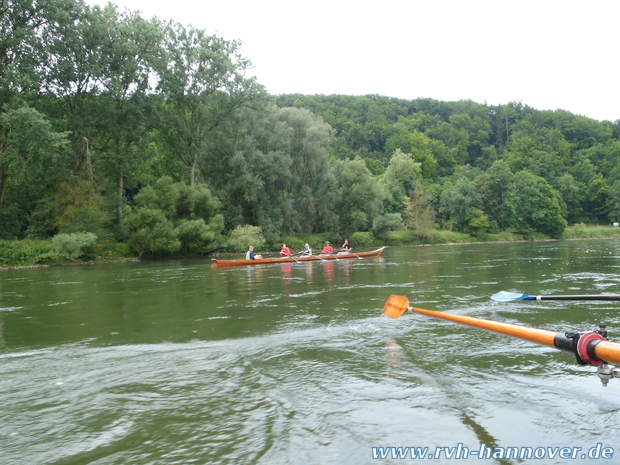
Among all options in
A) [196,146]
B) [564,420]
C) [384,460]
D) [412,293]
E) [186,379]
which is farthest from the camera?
[196,146]

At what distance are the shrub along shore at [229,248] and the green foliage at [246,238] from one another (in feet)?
3.71

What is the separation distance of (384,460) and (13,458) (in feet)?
11.1

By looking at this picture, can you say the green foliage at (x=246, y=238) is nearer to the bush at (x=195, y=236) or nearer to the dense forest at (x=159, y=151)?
the dense forest at (x=159, y=151)

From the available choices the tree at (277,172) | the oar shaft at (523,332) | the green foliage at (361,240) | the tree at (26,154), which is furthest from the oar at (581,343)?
the green foliage at (361,240)

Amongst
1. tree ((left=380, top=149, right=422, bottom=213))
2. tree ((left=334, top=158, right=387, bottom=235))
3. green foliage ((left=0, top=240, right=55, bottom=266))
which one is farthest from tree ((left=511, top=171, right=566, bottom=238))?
green foliage ((left=0, top=240, right=55, bottom=266))

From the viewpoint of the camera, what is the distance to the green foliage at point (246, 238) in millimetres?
39969

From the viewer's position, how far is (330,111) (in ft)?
390

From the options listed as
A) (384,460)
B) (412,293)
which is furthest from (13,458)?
(412,293)

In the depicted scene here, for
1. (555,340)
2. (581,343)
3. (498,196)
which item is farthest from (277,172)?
(581,343)

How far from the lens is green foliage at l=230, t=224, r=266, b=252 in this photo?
131ft

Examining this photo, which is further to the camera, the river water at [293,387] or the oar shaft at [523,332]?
the river water at [293,387]

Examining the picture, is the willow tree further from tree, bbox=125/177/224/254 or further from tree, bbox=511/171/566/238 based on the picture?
tree, bbox=511/171/566/238

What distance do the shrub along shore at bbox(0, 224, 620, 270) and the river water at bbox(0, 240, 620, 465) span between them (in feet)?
72.6

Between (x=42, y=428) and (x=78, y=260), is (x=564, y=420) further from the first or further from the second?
(x=78, y=260)
